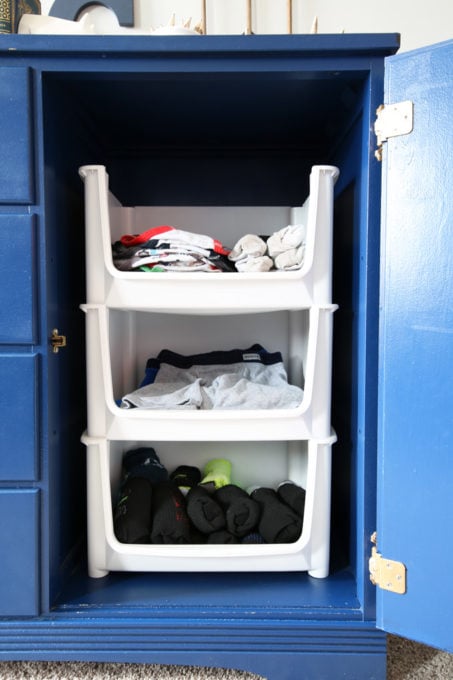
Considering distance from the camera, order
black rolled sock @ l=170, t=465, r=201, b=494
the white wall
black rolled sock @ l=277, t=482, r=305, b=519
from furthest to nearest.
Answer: the white wall
black rolled sock @ l=170, t=465, r=201, b=494
black rolled sock @ l=277, t=482, r=305, b=519

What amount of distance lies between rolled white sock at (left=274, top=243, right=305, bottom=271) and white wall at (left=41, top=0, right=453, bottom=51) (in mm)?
820

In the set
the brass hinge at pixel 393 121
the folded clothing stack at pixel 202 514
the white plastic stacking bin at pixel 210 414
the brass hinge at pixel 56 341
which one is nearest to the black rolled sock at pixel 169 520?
the folded clothing stack at pixel 202 514

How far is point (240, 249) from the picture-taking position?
1.00 metres

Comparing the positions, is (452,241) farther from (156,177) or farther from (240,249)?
(156,177)

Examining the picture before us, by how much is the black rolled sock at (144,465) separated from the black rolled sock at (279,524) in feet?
1.02

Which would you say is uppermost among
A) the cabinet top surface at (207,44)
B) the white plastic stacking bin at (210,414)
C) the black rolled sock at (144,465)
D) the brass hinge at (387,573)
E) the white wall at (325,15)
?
the white wall at (325,15)

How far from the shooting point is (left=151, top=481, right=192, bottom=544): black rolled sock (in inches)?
39.4

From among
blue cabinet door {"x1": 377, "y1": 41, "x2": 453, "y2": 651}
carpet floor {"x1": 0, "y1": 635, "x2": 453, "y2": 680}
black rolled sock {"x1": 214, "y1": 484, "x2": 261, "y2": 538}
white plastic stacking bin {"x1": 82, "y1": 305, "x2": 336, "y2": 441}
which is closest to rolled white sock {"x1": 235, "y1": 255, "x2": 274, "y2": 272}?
white plastic stacking bin {"x1": 82, "y1": 305, "x2": 336, "y2": 441}

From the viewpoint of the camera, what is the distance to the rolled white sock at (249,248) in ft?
3.21

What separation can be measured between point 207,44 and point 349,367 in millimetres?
720

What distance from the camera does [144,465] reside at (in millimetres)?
1220

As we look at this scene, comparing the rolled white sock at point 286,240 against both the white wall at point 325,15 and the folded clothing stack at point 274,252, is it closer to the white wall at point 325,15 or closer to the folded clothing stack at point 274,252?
the folded clothing stack at point 274,252

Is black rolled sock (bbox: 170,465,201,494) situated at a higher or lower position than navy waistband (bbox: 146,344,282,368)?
lower

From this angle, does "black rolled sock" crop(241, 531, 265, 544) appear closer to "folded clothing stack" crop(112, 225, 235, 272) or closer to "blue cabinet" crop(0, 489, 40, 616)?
"blue cabinet" crop(0, 489, 40, 616)
